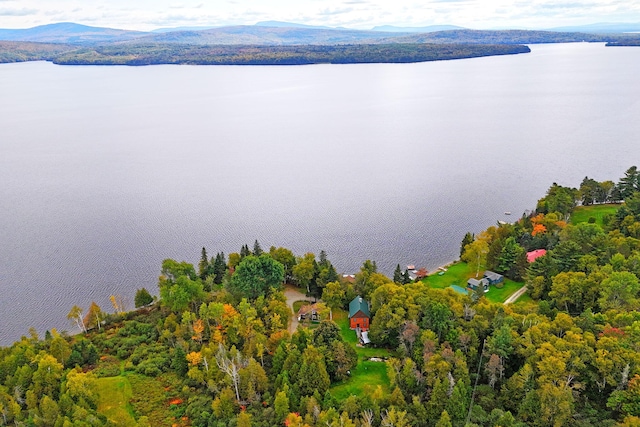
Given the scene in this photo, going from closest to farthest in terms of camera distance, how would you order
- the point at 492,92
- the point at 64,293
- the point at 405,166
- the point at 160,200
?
the point at 64,293 → the point at 160,200 → the point at 405,166 → the point at 492,92

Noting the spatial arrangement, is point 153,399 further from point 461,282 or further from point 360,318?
point 461,282

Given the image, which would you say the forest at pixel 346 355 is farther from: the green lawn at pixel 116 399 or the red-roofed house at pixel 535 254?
the red-roofed house at pixel 535 254

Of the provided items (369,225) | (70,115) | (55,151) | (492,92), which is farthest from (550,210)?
(70,115)

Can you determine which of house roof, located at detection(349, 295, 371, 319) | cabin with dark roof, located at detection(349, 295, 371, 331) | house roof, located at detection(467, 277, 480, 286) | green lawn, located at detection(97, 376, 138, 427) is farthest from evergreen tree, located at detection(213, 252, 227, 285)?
house roof, located at detection(467, 277, 480, 286)

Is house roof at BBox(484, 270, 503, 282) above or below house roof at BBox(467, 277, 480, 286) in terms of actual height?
above

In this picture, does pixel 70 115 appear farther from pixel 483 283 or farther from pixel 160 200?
pixel 483 283

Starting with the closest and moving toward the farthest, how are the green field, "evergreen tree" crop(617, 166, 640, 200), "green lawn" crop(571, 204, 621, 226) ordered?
the green field
"green lawn" crop(571, 204, 621, 226)
"evergreen tree" crop(617, 166, 640, 200)

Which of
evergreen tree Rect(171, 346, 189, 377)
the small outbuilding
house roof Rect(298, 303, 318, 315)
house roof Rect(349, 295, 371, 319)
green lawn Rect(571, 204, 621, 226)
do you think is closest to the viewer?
evergreen tree Rect(171, 346, 189, 377)

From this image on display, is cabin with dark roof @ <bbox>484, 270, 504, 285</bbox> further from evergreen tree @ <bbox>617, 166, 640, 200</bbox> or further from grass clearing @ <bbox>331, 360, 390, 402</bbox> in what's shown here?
evergreen tree @ <bbox>617, 166, 640, 200</bbox>
